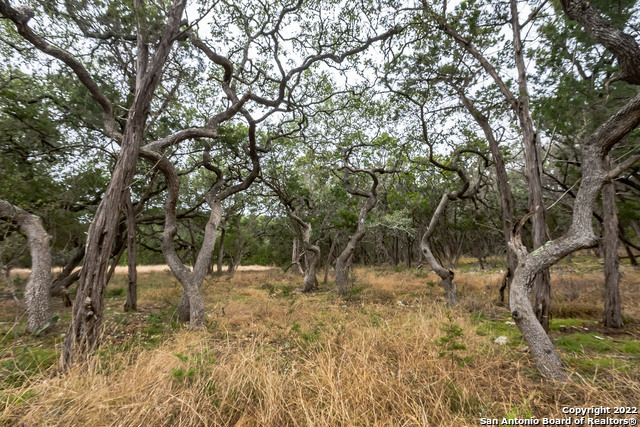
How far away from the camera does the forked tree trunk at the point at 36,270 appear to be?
5527mm

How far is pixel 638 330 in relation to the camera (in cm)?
585

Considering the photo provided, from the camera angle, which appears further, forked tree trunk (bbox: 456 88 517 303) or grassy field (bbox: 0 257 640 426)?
forked tree trunk (bbox: 456 88 517 303)

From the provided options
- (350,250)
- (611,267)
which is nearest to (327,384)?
(611,267)

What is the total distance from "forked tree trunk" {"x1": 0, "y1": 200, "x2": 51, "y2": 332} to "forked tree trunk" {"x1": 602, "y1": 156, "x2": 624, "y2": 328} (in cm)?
1302

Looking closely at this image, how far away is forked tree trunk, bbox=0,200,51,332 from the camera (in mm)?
5527

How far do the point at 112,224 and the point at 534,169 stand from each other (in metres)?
8.28

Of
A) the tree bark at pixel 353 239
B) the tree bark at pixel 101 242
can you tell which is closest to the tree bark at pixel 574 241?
the tree bark at pixel 101 242

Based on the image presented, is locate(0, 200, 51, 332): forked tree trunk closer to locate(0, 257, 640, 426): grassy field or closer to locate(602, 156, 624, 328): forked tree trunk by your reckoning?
locate(0, 257, 640, 426): grassy field

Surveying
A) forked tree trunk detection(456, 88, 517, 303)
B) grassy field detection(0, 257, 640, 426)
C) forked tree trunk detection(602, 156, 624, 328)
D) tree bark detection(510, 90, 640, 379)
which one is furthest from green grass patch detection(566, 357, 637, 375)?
forked tree trunk detection(602, 156, 624, 328)

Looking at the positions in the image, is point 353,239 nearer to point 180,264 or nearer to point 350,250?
point 350,250

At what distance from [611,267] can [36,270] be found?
13.7 m

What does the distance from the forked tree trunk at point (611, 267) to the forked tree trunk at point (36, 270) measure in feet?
42.7

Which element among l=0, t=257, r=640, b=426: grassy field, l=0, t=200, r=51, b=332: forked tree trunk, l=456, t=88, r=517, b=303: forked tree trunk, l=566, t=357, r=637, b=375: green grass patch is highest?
l=456, t=88, r=517, b=303: forked tree trunk

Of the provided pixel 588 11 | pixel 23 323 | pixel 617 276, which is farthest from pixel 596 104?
pixel 23 323
